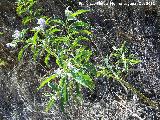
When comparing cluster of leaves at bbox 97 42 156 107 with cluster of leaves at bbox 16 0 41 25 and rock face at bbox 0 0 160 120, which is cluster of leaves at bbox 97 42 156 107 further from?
cluster of leaves at bbox 16 0 41 25

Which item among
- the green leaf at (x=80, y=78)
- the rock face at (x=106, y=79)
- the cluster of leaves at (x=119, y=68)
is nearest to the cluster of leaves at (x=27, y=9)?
the rock face at (x=106, y=79)

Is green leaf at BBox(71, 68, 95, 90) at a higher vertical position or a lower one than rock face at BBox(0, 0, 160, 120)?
higher

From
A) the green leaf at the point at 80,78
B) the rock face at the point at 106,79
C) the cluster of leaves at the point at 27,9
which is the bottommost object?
the rock face at the point at 106,79

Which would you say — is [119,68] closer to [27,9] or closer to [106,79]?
[106,79]

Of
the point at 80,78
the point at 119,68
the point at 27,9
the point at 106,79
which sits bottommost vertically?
the point at 106,79

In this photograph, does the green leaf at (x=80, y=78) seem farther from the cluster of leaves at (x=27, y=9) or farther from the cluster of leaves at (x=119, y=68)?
the cluster of leaves at (x=27, y=9)

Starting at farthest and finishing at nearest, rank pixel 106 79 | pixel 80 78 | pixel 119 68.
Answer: pixel 106 79
pixel 119 68
pixel 80 78

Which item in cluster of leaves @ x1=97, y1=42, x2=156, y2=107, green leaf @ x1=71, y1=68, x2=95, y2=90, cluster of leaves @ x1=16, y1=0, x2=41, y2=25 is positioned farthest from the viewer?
cluster of leaves @ x1=16, y1=0, x2=41, y2=25

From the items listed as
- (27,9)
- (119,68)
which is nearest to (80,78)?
(119,68)

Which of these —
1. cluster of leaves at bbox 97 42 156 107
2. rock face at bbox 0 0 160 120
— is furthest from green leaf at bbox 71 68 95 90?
rock face at bbox 0 0 160 120
